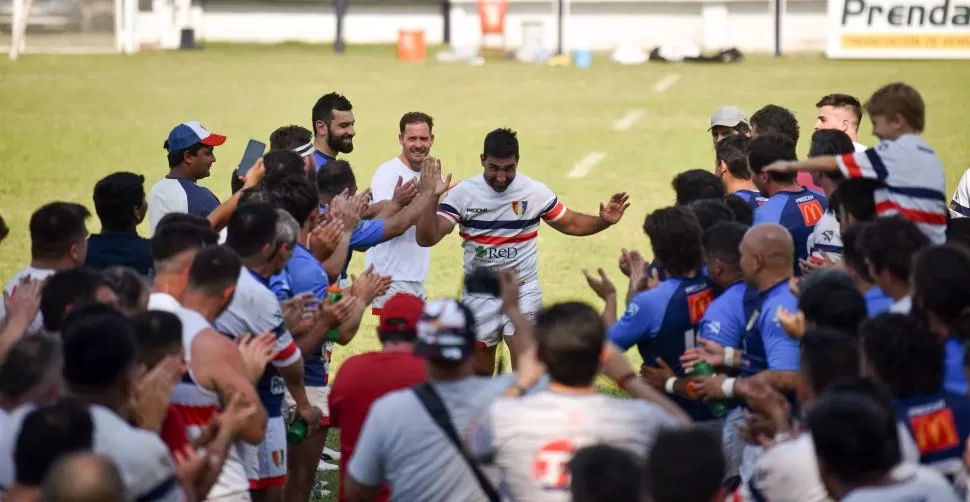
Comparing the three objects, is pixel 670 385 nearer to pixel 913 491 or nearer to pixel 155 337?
pixel 913 491

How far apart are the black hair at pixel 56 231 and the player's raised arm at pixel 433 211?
9.27ft

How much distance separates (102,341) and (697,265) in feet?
11.8

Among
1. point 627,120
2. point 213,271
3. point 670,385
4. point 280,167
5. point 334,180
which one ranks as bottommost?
point 670,385

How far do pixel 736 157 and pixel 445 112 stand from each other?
1898 cm

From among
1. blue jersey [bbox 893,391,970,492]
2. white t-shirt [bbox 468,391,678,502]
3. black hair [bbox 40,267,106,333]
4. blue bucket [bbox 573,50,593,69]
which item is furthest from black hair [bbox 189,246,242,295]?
blue bucket [bbox 573,50,593,69]

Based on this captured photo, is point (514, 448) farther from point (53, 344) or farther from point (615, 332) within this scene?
point (615, 332)

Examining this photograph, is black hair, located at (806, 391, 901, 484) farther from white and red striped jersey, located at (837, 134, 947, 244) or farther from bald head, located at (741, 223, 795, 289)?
white and red striped jersey, located at (837, 134, 947, 244)

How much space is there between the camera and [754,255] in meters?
7.28

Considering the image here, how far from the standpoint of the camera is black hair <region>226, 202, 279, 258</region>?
7312 mm

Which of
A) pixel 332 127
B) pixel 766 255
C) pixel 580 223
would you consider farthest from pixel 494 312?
pixel 766 255

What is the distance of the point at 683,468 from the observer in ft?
15.3

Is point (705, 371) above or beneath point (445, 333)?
beneath

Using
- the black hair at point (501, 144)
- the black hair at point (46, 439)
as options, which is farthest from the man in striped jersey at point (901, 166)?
the black hair at point (46, 439)

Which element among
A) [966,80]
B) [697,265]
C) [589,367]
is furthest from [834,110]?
[966,80]
